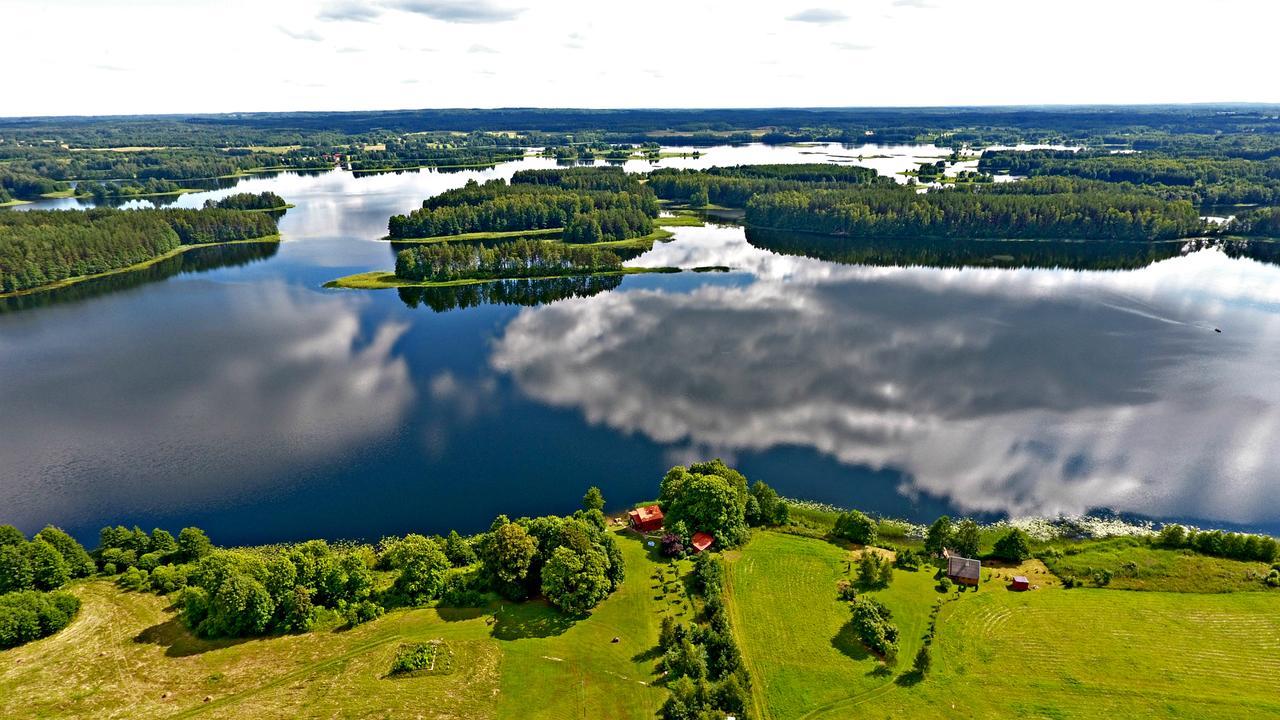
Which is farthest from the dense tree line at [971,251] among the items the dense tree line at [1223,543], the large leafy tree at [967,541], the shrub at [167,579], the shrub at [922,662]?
the shrub at [167,579]

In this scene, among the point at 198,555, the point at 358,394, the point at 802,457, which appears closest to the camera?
the point at 198,555

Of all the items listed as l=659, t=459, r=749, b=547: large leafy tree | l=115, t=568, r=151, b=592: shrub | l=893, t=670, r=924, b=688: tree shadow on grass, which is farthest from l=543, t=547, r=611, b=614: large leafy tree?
l=115, t=568, r=151, b=592: shrub

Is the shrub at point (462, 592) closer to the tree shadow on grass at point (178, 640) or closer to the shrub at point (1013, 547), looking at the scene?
the tree shadow on grass at point (178, 640)

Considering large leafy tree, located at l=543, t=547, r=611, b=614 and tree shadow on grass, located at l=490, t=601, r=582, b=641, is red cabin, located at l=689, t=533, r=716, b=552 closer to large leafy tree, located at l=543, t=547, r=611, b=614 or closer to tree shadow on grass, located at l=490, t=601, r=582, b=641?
large leafy tree, located at l=543, t=547, r=611, b=614

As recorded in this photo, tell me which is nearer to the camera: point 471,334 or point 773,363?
→ point 773,363

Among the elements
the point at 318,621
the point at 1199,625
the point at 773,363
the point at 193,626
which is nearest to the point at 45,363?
the point at 193,626

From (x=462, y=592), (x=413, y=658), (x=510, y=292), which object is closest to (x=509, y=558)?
(x=462, y=592)

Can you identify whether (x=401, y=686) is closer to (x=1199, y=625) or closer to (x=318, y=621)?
(x=318, y=621)

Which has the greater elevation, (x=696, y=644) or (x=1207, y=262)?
(x=1207, y=262)

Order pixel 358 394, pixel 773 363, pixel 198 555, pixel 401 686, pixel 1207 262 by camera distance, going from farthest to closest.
→ pixel 1207 262
pixel 773 363
pixel 358 394
pixel 198 555
pixel 401 686
